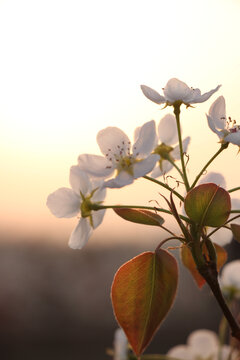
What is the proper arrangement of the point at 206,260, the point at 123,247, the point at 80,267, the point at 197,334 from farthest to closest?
the point at 123,247 → the point at 80,267 → the point at 197,334 → the point at 206,260

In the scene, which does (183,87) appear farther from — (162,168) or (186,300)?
(186,300)

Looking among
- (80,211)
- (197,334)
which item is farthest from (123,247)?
(80,211)

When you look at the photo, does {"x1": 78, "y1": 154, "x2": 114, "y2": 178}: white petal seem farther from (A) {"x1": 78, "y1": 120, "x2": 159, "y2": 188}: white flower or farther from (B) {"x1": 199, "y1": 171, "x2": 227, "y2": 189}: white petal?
Result: (B) {"x1": 199, "y1": 171, "x2": 227, "y2": 189}: white petal

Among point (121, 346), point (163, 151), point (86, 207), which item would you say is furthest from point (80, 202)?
point (121, 346)

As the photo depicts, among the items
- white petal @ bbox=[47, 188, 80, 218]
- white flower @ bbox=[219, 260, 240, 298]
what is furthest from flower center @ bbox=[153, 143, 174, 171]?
white flower @ bbox=[219, 260, 240, 298]

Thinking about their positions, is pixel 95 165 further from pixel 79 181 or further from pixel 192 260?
pixel 192 260

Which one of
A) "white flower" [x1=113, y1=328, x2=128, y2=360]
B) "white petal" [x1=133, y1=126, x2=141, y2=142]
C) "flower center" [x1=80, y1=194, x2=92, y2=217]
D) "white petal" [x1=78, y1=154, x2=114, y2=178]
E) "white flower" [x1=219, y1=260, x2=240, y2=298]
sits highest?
"white petal" [x1=133, y1=126, x2=141, y2=142]
